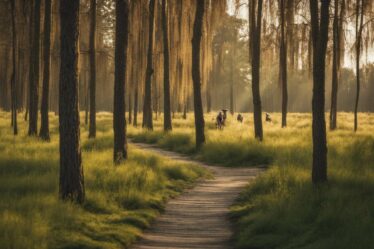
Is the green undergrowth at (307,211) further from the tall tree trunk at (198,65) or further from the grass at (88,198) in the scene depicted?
the tall tree trunk at (198,65)

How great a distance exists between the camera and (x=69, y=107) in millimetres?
9656

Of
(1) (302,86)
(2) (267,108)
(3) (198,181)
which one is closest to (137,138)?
(3) (198,181)

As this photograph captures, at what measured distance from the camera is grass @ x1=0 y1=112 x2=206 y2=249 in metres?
7.66

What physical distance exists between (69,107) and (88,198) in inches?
70.4

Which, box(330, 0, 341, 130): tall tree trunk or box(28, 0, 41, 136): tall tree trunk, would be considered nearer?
box(28, 0, 41, 136): tall tree trunk

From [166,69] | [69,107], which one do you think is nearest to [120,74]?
[69,107]

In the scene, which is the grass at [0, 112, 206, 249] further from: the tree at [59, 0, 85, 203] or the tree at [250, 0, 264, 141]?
the tree at [250, 0, 264, 141]

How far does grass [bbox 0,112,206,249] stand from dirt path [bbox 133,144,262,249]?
280 millimetres

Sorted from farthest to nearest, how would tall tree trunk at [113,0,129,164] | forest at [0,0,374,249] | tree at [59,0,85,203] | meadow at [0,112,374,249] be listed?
1. tall tree trunk at [113,0,129,164]
2. tree at [59,0,85,203]
3. forest at [0,0,374,249]
4. meadow at [0,112,374,249]

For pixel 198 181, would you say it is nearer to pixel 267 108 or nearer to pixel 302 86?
pixel 267 108

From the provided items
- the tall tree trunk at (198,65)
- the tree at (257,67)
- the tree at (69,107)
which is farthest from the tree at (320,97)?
the tree at (257,67)

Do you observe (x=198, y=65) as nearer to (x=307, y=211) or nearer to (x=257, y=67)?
(x=257, y=67)

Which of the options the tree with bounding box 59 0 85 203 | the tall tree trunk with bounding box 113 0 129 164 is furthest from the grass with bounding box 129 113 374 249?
the tall tree trunk with bounding box 113 0 129 164

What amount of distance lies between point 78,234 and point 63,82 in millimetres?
3023
